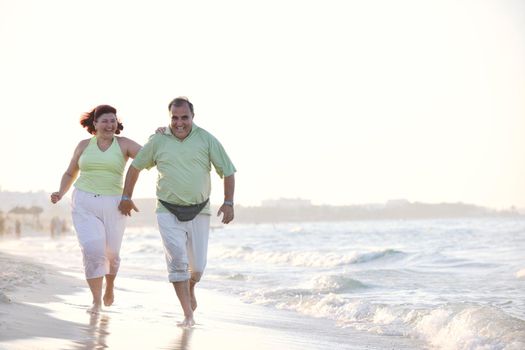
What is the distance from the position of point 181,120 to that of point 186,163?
32 centimetres

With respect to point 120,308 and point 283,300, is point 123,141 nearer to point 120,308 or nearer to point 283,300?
point 120,308

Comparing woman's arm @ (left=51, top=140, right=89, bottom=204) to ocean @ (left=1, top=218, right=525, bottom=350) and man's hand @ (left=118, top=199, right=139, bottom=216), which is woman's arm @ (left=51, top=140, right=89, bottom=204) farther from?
ocean @ (left=1, top=218, right=525, bottom=350)

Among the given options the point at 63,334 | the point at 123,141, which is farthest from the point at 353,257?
the point at 63,334

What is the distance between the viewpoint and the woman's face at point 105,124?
646 cm

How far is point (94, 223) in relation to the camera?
641 cm

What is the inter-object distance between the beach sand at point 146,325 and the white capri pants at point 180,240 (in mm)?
431

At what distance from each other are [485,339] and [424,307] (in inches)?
95.8

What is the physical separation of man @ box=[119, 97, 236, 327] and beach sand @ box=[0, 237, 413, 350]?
1.71ft

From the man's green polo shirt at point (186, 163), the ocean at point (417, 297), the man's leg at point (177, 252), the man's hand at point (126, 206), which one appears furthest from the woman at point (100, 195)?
the ocean at point (417, 297)

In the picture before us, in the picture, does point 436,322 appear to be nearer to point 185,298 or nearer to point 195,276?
point 195,276

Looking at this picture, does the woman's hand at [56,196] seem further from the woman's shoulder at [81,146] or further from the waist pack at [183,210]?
the waist pack at [183,210]

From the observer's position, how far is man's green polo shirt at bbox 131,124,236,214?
5.75 meters

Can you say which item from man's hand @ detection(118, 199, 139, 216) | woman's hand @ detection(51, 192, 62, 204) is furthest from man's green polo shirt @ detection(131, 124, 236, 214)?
woman's hand @ detection(51, 192, 62, 204)

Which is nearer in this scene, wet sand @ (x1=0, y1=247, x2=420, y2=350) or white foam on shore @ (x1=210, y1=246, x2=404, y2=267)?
wet sand @ (x1=0, y1=247, x2=420, y2=350)
